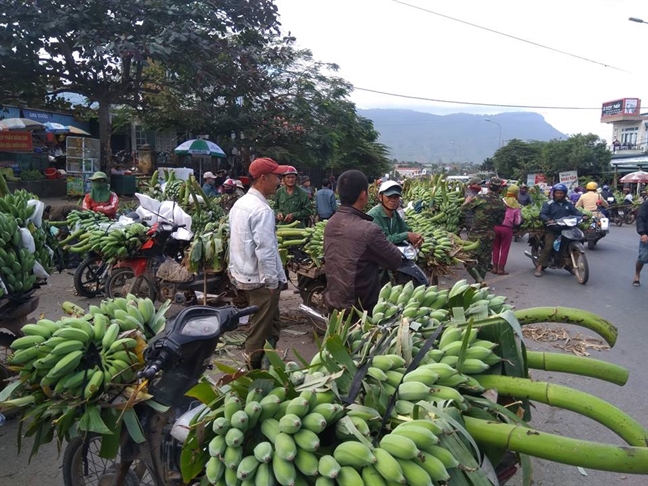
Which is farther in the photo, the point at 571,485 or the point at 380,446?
the point at 571,485

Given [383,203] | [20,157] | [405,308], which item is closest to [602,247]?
[383,203]

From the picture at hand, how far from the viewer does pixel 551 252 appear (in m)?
9.89

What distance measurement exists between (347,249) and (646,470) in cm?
261

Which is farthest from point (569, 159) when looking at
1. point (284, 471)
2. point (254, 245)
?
point (284, 471)

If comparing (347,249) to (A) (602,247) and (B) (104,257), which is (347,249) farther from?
(A) (602,247)

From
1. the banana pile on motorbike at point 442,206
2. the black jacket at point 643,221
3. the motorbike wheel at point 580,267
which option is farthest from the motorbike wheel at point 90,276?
the black jacket at point 643,221

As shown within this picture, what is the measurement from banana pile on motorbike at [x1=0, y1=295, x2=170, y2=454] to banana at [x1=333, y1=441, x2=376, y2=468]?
1.09m

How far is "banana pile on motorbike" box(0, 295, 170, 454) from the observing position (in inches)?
86.1

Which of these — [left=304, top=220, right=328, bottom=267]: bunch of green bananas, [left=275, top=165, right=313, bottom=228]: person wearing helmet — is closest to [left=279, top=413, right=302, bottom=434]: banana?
[left=304, top=220, right=328, bottom=267]: bunch of green bananas

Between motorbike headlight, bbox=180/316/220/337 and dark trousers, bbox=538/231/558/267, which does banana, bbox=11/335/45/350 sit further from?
dark trousers, bbox=538/231/558/267

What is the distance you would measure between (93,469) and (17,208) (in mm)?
2730

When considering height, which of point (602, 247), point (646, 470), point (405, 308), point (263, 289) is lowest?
point (602, 247)

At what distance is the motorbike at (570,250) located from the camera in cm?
923

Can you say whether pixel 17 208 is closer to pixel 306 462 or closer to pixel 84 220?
pixel 84 220
